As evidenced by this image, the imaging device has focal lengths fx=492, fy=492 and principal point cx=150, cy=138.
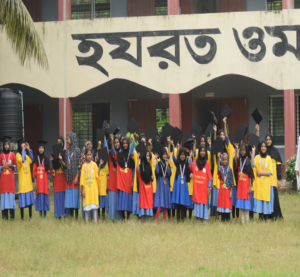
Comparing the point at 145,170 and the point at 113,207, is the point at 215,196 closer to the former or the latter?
the point at 145,170

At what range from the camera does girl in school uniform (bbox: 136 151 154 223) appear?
28.0 feet

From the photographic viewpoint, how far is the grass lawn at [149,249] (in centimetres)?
559

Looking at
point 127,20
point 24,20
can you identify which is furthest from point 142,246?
point 127,20

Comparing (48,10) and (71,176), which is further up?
(48,10)

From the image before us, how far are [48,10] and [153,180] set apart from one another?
342 inches

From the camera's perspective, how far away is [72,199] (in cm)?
889

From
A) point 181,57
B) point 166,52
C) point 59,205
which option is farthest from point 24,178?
point 181,57

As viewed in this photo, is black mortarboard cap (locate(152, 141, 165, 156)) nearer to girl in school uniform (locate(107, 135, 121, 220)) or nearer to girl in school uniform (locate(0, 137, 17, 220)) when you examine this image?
girl in school uniform (locate(107, 135, 121, 220))

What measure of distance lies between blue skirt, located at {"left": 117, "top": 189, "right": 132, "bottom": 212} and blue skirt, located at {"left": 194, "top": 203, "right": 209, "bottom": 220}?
122cm

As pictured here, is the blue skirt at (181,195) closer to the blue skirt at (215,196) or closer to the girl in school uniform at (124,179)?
the blue skirt at (215,196)

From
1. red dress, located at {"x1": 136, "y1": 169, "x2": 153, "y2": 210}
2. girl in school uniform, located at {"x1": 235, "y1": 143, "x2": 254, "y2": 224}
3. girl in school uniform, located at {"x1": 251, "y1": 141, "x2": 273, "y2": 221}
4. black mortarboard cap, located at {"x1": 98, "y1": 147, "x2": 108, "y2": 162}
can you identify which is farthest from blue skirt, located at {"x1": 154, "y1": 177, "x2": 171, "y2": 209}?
girl in school uniform, located at {"x1": 251, "y1": 141, "x2": 273, "y2": 221}

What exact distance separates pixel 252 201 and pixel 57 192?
11.6 feet

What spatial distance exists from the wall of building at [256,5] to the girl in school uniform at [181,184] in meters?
7.52

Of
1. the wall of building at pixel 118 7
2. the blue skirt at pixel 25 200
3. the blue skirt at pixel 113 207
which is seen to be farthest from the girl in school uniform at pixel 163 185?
the wall of building at pixel 118 7
